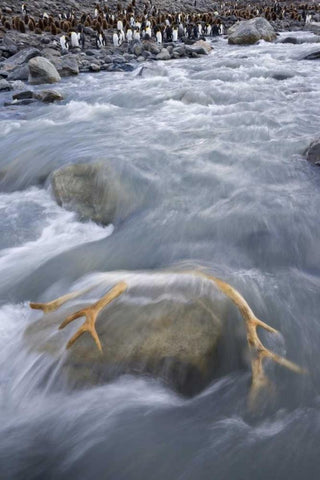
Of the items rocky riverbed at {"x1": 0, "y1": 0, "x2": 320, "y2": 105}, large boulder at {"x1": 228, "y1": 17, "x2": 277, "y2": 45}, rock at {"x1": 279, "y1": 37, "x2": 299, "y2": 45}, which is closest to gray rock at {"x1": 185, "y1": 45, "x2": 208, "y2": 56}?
rocky riverbed at {"x1": 0, "y1": 0, "x2": 320, "y2": 105}

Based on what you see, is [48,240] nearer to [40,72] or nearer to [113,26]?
[40,72]

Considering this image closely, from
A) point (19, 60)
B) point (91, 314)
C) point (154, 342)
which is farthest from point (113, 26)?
point (154, 342)

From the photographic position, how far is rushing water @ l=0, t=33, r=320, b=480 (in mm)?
2088

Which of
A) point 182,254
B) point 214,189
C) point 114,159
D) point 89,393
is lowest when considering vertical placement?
point 89,393

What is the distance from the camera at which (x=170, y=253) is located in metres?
3.84

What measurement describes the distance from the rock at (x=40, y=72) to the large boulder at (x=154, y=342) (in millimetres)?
11111

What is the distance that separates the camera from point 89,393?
234 cm

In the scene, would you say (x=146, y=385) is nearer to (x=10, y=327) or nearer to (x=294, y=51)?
(x=10, y=327)

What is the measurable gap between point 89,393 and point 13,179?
443cm

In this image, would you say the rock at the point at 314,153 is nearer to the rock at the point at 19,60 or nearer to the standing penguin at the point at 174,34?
the rock at the point at 19,60

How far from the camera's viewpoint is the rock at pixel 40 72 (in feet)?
37.8

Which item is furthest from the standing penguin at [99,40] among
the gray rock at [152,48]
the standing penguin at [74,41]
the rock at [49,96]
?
the rock at [49,96]

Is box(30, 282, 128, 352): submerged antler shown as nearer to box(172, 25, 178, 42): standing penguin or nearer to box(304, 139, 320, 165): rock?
box(304, 139, 320, 165): rock

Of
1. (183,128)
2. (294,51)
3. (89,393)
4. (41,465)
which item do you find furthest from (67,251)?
(294,51)
